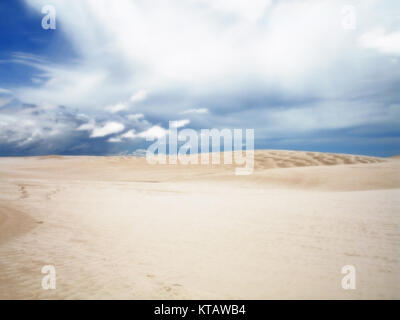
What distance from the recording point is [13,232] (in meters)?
7.65

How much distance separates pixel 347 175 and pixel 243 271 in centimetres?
1864

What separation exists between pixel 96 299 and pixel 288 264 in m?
3.82

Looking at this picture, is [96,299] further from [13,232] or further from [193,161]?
[193,161]

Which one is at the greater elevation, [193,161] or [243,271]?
[193,161]

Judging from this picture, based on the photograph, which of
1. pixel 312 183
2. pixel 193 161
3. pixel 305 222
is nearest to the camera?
pixel 305 222

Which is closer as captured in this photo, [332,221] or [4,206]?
[332,221]

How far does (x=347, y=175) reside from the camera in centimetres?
2003
